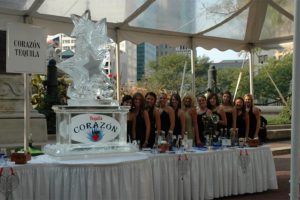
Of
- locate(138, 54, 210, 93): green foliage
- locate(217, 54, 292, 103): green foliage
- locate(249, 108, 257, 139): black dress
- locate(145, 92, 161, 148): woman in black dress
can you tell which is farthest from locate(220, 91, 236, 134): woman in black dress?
locate(138, 54, 210, 93): green foliage

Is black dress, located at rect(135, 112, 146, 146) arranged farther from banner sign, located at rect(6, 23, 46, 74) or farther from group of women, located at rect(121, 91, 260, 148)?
banner sign, located at rect(6, 23, 46, 74)

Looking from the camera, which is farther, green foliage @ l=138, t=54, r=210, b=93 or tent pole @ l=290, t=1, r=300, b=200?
green foliage @ l=138, t=54, r=210, b=93

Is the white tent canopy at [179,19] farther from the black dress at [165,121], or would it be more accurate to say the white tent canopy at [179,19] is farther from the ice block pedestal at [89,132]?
the ice block pedestal at [89,132]

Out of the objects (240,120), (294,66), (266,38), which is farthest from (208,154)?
(266,38)

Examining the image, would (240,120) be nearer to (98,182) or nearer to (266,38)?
(98,182)

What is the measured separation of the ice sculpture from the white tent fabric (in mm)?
2869

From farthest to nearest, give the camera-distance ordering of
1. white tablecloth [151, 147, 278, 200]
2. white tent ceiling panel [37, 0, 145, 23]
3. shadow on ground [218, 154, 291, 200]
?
white tent ceiling panel [37, 0, 145, 23] → shadow on ground [218, 154, 291, 200] → white tablecloth [151, 147, 278, 200]

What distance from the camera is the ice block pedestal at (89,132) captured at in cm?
516

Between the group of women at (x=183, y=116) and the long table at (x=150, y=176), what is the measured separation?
545mm

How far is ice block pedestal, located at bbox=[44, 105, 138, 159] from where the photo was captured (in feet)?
16.9

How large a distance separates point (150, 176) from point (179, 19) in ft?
18.9

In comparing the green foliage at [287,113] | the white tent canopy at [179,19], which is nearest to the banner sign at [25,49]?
the white tent canopy at [179,19]

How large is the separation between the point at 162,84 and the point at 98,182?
4954 cm

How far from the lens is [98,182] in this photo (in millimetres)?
4738
